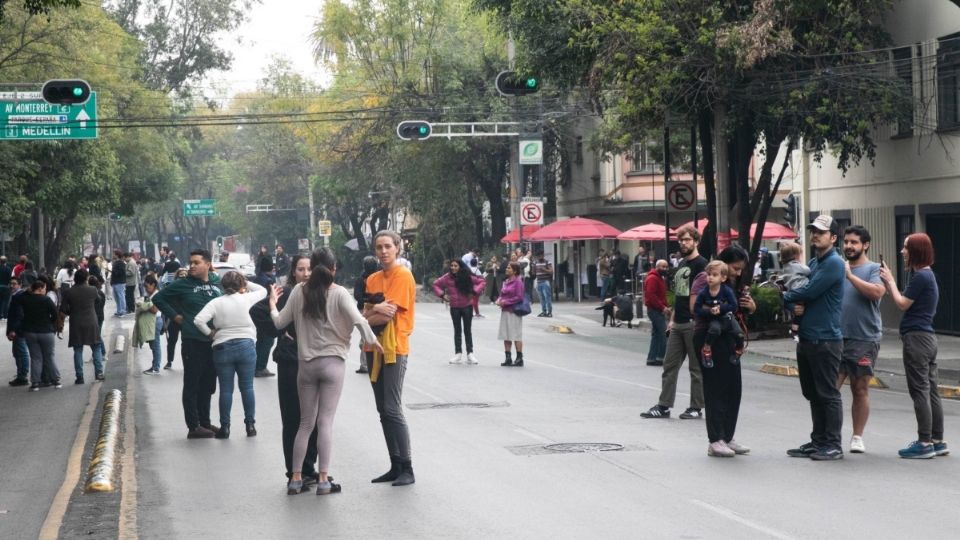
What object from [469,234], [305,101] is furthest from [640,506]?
[305,101]

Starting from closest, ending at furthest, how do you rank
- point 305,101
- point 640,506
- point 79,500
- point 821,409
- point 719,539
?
1. point 719,539
2. point 640,506
3. point 79,500
4. point 821,409
5. point 305,101

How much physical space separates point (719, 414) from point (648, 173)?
39664 millimetres

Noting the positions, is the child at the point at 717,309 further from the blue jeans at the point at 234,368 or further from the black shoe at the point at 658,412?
the blue jeans at the point at 234,368

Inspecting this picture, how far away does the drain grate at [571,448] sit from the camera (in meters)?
12.2

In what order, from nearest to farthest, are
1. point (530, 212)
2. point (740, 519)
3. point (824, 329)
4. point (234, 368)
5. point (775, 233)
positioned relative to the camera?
point (740, 519), point (824, 329), point (234, 368), point (775, 233), point (530, 212)

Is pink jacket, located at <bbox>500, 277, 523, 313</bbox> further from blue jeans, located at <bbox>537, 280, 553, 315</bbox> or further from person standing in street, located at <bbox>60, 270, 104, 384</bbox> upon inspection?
blue jeans, located at <bbox>537, 280, 553, 315</bbox>

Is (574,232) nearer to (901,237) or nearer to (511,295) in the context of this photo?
(901,237)

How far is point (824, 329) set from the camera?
1129 cm

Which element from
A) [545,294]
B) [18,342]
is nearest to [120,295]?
[545,294]

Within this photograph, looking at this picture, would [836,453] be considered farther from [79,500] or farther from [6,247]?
[6,247]

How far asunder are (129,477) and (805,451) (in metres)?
5.57

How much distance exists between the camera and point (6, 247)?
50.8 meters

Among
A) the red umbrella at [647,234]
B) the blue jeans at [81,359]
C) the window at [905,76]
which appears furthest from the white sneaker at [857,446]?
the red umbrella at [647,234]

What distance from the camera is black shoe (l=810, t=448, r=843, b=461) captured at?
37.2ft
